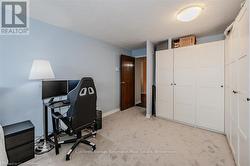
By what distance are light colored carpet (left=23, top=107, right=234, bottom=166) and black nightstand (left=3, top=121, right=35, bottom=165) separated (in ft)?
0.42

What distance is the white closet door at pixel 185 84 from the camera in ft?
9.37

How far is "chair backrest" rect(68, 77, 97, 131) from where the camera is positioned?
1.71m

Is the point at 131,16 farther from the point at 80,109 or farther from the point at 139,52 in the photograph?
the point at 139,52

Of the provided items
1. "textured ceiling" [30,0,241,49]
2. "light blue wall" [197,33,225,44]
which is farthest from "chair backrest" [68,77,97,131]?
"light blue wall" [197,33,225,44]

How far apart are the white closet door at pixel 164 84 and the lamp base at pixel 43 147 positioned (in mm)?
2696

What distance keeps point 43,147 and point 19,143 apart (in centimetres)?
42

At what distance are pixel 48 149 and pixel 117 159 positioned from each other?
45.4 inches

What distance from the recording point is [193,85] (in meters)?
2.84

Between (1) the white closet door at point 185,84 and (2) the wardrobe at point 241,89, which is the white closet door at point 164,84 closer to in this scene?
(1) the white closet door at point 185,84

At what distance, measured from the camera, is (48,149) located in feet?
6.38

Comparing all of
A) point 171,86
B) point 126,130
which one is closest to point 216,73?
point 171,86

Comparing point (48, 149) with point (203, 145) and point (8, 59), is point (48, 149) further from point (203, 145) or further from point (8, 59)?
point (203, 145)
